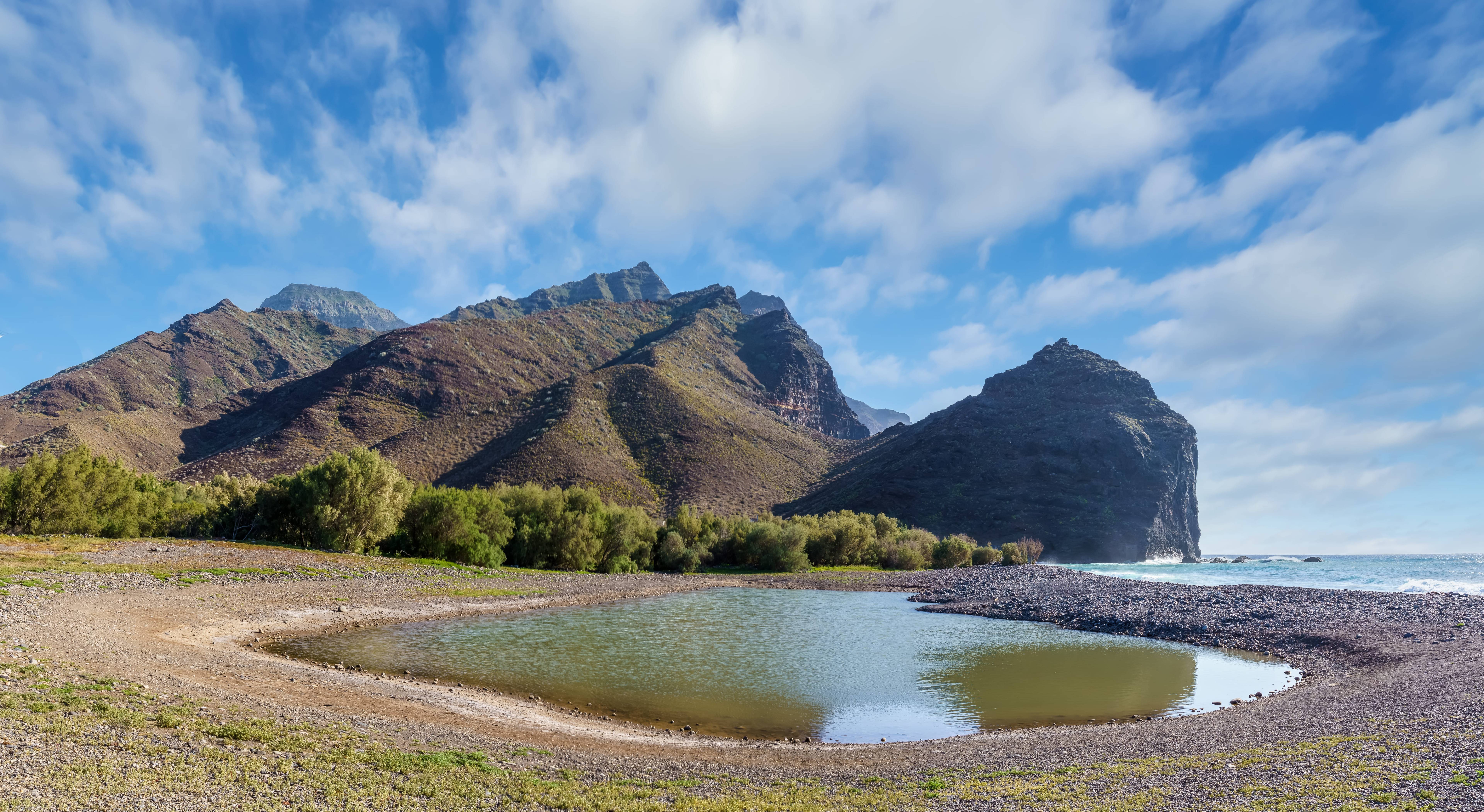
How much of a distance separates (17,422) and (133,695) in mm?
150131

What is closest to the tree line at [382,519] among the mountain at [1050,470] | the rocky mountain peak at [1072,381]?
the mountain at [1050,470]

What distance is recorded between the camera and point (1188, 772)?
33.2 feet

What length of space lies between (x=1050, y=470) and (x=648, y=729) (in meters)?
125

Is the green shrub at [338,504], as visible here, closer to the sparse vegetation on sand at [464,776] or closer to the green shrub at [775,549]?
the sparse vegetation on sand at [464,776]

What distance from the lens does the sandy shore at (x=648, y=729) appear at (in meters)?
11.1

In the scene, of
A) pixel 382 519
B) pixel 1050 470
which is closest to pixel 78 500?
pixel 382 519

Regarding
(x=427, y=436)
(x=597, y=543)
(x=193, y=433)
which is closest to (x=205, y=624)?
(x=597, y=543)

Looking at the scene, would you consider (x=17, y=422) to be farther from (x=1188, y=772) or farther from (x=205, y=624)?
(x=1188, y=772)

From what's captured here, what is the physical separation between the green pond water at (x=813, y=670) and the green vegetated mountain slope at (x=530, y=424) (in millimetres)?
58920

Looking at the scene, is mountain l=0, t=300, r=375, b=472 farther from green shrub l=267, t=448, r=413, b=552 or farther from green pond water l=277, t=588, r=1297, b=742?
green pond water l=277, t=588, r=1297, b=742

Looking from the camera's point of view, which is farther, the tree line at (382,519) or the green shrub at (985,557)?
the green shrub at (985,557)

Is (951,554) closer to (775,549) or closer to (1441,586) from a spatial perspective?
(775,549)

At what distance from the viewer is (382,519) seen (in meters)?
44.2

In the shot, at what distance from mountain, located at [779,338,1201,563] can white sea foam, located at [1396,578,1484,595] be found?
179 ft
